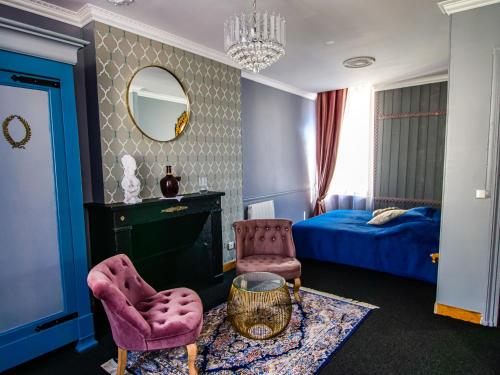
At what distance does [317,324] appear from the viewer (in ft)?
7.98

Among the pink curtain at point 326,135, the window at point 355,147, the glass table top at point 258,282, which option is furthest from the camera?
the pink curtain at point 326,135

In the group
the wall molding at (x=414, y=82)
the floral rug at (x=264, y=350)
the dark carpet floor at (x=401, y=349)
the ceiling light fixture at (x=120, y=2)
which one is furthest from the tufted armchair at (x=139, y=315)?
the wall molding at (x=414, y=82)

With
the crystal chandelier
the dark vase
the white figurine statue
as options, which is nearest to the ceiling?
the crystal chandelier

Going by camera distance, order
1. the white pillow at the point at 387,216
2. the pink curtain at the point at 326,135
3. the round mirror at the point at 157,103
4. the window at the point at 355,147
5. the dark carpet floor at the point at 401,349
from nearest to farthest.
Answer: the dark carpet floor at the point at 401,349 → the round mirror at the point at 157,103 → the white pillow at the point at 387,216 → the window at the point at 355,147 → the pink curtain at the point at 326,135

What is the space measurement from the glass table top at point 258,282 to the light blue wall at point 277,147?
1846mm

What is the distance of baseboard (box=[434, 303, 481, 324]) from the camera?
242 centimetres

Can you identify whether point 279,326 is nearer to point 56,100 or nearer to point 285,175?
point 56,100

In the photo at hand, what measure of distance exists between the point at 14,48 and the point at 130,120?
986 millimetres

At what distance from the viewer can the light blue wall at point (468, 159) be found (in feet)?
7.37

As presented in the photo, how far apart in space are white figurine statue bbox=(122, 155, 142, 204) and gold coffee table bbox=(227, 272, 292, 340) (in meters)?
1.15

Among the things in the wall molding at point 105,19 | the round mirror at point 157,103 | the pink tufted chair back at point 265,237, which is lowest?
the pink tufted chair back at point 265,237

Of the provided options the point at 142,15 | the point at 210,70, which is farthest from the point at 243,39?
the point at 210,70

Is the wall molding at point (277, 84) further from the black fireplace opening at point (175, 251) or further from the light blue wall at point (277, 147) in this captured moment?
the black fireplace opening at point (175, 251)

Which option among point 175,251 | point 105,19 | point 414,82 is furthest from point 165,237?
point 414,82
